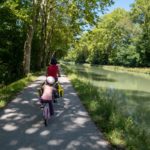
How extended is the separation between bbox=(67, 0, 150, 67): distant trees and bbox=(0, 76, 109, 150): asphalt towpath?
171ft

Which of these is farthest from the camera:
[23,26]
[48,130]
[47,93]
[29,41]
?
[23,26]

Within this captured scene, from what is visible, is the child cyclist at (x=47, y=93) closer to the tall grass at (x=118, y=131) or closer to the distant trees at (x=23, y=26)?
the tall grass at (x=118, y=131)

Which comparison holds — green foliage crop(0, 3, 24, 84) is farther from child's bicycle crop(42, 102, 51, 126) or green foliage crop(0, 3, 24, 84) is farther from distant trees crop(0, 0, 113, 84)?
child's bicycle crop(42, 102, 51, 126)

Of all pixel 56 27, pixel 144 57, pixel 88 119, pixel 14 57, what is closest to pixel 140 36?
pixel 144 57

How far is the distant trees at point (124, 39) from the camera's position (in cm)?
7812

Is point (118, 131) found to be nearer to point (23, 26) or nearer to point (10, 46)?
point (10, 46)

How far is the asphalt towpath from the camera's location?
27.5 ft

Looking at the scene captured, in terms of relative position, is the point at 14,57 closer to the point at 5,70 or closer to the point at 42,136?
the point at 5,70

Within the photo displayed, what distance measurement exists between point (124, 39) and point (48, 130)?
86.5 meters

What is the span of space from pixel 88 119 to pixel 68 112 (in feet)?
4.56

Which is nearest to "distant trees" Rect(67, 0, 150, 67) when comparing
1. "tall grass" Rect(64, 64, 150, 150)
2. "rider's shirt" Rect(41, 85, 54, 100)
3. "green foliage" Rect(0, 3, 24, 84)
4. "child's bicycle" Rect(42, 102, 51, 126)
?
"green foliage" Rect(0, 3, 24, 84)

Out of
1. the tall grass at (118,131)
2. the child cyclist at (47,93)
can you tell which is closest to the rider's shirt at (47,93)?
the child cyclist at (47,93)

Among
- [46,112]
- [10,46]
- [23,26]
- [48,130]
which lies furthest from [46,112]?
[23,26]

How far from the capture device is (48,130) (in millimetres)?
9820
